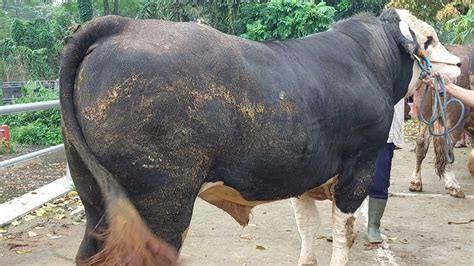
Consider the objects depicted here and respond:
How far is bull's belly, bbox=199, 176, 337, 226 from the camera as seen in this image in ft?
9.84

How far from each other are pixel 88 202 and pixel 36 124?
14504 mm

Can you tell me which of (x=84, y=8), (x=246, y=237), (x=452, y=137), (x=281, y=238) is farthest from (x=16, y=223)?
(x=84, y=8)

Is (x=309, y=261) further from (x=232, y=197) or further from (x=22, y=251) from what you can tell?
(x=22, y=251)

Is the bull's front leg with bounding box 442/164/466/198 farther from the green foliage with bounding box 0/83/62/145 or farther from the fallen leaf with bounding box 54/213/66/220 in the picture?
the green foliage with bounding box 0/83/62/145

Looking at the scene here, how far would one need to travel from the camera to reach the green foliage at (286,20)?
1611cm

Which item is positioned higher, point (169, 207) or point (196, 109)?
point (196, 109)

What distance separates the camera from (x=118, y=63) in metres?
2.58

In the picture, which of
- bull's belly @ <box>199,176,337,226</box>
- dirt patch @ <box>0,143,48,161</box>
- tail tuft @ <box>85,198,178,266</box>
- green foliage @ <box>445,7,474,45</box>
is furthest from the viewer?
dirt patch @ <box>0,143,48,161</box>

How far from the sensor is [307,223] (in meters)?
4.37

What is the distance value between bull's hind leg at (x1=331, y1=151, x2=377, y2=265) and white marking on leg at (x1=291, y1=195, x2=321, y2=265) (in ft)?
1.12

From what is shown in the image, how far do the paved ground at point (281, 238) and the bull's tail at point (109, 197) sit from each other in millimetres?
1569

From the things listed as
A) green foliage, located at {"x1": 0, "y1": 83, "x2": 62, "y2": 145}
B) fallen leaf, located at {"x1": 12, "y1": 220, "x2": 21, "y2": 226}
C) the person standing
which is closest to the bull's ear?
the person standing

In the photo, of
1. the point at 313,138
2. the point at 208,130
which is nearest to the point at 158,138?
the point at 208,130

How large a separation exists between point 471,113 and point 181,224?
18.3 ft
